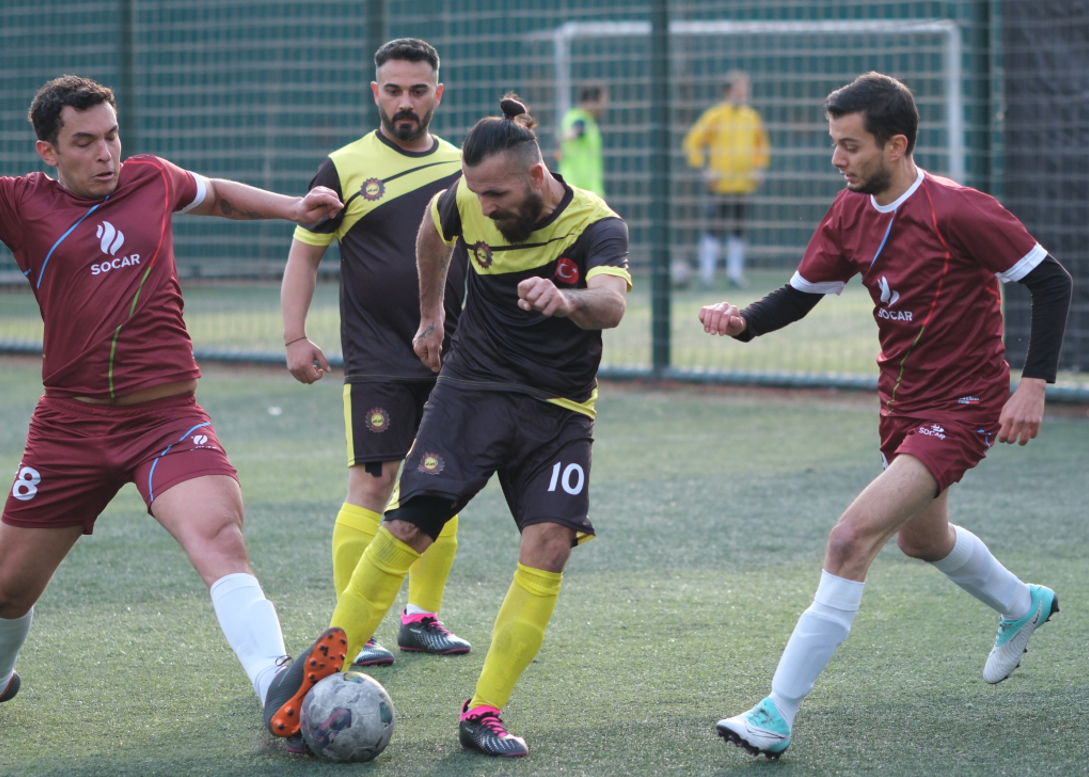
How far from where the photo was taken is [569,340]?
3.84 meters

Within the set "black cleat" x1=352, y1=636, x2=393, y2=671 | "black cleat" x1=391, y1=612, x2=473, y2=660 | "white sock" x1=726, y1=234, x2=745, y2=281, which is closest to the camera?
"black cleat" x1=352, y1=636, x2=393, y2=671

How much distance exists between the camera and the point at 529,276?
3.80 metres

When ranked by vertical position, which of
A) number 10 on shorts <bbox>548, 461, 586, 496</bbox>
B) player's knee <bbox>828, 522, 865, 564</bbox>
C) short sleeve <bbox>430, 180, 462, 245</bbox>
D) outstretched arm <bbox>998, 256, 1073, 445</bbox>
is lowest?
player's knee <bbox>828, 522, 865, 564</bbox>

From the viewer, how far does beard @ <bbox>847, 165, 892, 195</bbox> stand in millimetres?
3809

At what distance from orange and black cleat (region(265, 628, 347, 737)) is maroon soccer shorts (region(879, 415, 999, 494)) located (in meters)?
1.71

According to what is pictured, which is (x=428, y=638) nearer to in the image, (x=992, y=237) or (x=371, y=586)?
(x=371, y=586)

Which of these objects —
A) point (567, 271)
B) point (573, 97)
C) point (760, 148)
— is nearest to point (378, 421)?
point (567, 271)

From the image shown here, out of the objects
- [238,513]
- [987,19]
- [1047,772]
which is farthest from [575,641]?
[987,19]

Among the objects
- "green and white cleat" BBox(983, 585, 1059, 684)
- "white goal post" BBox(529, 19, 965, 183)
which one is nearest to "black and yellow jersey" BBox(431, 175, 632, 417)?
"green and white cleat" BBox(983, 585, 1059, 684)

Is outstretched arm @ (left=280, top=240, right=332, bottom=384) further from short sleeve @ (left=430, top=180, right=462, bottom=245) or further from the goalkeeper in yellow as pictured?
the goalkeeper in yellow

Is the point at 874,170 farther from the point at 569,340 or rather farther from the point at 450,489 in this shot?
the point at 450,489

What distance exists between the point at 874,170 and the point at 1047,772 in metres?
1.70

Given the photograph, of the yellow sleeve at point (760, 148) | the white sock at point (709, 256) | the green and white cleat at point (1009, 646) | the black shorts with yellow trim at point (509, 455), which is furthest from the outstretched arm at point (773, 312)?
the white sock at point (709, 256)

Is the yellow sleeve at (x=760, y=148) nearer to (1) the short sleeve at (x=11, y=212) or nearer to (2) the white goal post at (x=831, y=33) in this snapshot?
(2) the white goal post at (x=831, y=33)
